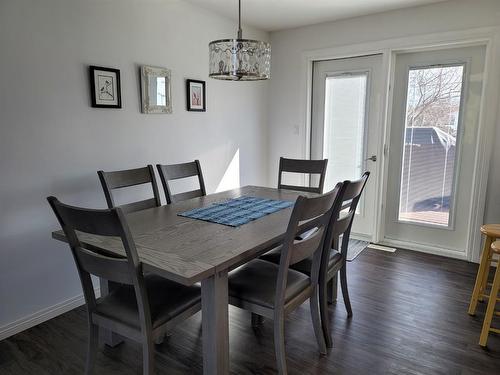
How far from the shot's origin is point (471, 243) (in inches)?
129

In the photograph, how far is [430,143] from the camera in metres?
3.49

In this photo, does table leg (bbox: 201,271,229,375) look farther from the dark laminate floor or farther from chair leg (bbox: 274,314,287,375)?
the dark laminate floor

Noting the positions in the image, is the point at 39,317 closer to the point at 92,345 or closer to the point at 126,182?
the point at 92,345

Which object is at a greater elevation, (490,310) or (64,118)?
(64,118)

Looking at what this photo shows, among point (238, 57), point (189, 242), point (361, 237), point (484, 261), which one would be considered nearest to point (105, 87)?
point (238, 57)

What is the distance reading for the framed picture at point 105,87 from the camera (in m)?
2.50

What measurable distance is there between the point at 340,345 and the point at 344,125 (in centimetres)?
250

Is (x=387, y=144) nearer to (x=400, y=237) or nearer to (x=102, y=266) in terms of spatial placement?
(x=400, y=237)

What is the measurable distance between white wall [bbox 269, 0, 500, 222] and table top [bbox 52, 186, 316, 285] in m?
2.18

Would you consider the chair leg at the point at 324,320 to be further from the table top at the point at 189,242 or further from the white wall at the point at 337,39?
the white wall at the point at 337,39

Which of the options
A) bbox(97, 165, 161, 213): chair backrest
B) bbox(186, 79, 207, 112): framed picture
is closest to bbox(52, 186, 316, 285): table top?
bbox(97, 165, 161, 213): chair backrest

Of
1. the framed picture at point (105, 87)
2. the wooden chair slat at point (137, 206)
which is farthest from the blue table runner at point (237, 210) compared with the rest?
→ the framed picture at point (105, 87)

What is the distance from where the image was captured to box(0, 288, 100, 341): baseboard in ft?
7.18

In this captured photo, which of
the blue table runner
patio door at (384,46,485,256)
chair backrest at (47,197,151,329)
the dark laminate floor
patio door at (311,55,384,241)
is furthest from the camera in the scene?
patio door at (311,55,384,241)
